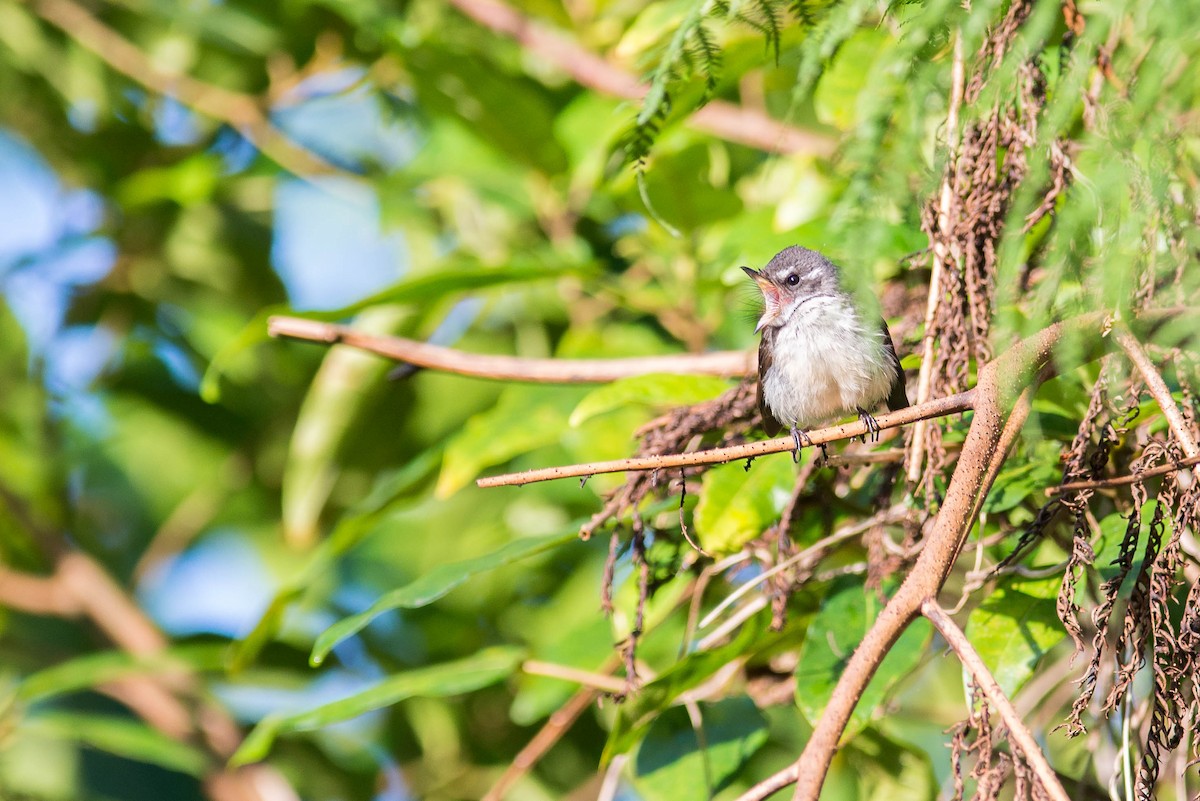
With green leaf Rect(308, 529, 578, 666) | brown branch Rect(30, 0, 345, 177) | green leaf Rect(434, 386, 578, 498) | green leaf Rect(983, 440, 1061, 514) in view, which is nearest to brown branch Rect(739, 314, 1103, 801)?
green leaf Rect(983, 440, 1061, 514)

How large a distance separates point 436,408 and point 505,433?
1.11m

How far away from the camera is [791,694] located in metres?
2.37

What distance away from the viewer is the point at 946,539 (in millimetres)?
1429

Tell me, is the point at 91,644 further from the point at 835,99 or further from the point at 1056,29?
the point at 1056,29

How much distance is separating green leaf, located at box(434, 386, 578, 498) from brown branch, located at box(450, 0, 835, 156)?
2.70 ft

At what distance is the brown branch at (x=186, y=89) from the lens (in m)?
3.88

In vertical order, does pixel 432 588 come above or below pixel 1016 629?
above

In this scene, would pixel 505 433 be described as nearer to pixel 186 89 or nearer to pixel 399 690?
pixel 399 690

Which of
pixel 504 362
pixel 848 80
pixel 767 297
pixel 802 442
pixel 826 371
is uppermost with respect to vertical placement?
pixel 848 80

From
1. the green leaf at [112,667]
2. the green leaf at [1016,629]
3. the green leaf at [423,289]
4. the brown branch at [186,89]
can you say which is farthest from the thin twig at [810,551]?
the brown branch at [186,89]

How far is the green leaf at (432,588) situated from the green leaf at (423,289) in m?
0.65

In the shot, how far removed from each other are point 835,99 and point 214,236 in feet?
7.51

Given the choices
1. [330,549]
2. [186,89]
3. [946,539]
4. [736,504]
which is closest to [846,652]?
[736,504]

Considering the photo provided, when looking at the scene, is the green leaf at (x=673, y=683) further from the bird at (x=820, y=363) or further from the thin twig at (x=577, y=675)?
the bird at (x=820, y=363)
